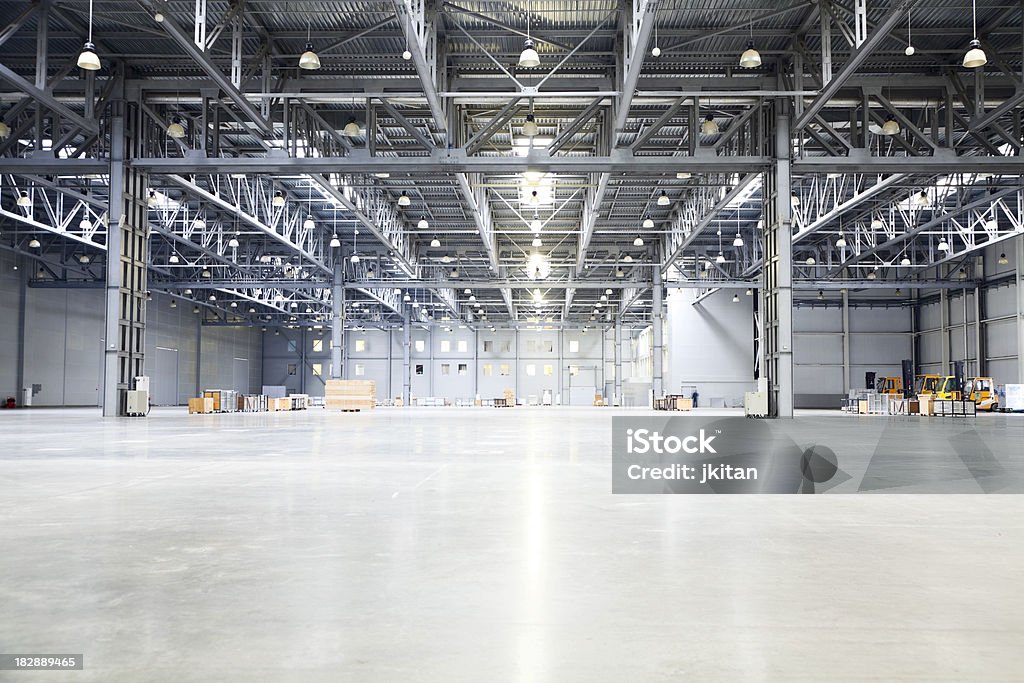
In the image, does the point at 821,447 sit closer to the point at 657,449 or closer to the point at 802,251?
the point at 657,449

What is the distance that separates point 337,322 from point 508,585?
133 ft

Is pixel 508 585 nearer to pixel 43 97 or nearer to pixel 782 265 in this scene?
pixel 43 97


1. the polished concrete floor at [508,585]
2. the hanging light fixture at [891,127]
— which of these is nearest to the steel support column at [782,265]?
the hanging light fixture at [891,127]

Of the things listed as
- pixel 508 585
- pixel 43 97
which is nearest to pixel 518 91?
pixel 43 97

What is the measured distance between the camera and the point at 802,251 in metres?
45.6

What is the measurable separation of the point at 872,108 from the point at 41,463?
80.0 feet

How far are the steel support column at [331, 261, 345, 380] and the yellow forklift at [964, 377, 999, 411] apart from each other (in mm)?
33680

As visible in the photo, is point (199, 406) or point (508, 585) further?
point (199, 406)

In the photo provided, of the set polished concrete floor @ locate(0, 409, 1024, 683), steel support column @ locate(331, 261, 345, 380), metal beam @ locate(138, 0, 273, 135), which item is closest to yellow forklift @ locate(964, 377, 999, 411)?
steel support column @ locate(331, 261, 345, 380)

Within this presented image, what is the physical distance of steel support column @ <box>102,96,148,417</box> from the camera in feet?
76.2

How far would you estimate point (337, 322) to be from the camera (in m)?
42.8

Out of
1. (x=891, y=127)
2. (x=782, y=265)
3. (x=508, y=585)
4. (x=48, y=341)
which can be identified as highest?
(x=891, y=127)

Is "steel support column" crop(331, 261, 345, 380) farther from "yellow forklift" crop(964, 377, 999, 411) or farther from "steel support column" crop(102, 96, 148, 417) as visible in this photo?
"yellow forklift" crop(964, 377, 999, 411)

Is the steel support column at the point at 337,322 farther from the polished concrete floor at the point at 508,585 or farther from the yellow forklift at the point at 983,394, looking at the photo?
the polished concrete floor at the point at 508,585
